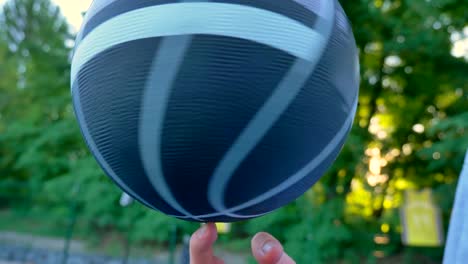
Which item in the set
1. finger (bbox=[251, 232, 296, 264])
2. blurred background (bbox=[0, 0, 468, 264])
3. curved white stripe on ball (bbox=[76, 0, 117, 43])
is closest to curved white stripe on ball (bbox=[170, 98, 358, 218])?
finger (bbox=[251, 232, 296, 264])

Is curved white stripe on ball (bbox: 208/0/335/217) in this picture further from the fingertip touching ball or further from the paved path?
the paved path

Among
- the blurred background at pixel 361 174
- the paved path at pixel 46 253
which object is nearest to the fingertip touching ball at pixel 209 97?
the blurred background at pixel 361 174

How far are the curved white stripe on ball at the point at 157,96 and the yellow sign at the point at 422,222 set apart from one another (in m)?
5.15

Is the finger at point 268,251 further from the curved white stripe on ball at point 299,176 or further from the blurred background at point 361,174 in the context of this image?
the blurred background at point 361,174

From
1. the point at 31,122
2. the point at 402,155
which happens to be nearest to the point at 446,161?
the point at 402,155

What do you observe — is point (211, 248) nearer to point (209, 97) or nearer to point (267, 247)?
point (267, 247)

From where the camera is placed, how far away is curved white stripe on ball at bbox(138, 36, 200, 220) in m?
1.13

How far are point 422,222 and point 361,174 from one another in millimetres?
1294

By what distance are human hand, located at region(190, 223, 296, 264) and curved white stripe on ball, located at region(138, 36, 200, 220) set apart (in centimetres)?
Result: 23

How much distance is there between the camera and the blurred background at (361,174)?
5801 mm

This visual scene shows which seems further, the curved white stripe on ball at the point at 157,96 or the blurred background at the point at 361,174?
the blurred background at the point at 361,174

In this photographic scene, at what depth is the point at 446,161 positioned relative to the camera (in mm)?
5719

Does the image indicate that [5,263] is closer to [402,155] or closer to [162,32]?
[402,155]

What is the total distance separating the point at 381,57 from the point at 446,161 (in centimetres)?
222
